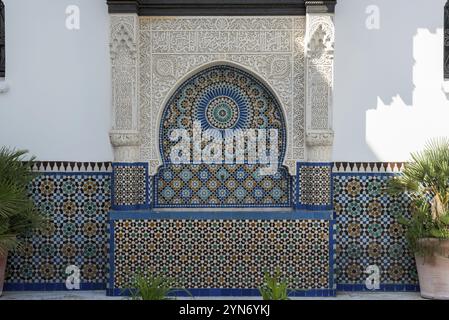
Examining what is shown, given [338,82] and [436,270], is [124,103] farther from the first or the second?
[436,270]

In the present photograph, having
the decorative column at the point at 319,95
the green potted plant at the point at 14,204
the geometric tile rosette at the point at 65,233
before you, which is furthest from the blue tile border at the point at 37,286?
the decorative column at the point at 319,95

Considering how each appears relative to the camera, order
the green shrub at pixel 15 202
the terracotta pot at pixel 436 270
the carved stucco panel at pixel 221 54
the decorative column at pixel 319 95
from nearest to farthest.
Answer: the green shrub at pixel 15 202, the terracotta pot at pixel 436 270, the decorative column at pixel 319 95, the carved stucco panel at pixel 221 54

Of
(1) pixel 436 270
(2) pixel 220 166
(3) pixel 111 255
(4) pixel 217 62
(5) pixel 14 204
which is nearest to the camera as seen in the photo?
(5) pixel 14 204

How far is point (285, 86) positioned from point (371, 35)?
2.79 feet

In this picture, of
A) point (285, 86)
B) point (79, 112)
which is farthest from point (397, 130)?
point (79, 112)

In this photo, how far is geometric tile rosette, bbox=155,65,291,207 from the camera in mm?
7371

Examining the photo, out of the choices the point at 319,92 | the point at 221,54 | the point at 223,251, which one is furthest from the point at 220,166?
the point at 319,92

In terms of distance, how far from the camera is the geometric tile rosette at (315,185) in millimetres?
7117

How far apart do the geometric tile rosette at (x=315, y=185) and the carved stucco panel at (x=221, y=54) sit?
0.54 ft

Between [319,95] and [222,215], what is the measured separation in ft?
4.25

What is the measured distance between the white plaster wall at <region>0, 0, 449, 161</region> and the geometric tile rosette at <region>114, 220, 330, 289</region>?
0.76 m

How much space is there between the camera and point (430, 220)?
6.99 meters

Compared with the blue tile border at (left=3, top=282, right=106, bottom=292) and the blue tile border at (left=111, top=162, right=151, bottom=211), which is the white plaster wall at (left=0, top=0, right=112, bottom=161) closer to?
the blue tile border at (left=111, top=162, right=151, bottom=211)

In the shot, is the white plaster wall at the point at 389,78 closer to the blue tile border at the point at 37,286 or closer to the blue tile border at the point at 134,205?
the blue tile border at the point at 134,205
